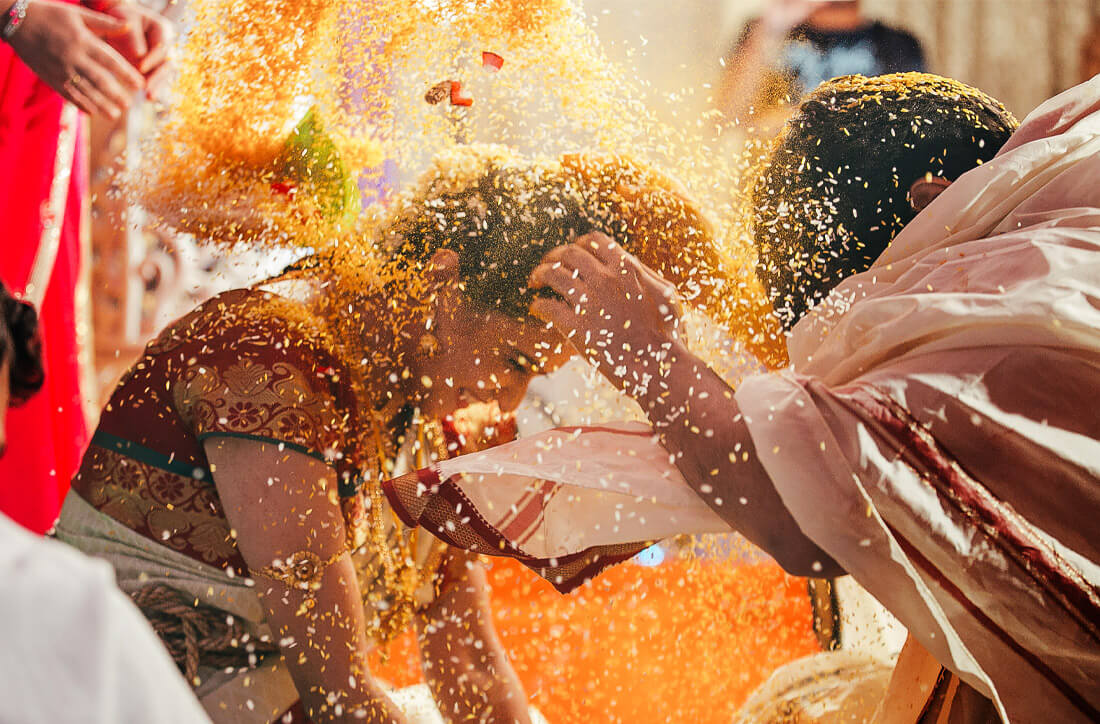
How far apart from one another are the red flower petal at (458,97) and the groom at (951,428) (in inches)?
8.3

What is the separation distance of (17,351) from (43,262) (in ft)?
1.17

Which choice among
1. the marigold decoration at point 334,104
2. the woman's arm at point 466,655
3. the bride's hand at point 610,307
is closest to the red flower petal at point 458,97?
the marigold decoration at point 334,104

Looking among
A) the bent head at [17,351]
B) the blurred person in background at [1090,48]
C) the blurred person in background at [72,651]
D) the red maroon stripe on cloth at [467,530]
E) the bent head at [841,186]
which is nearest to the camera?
the blurred person in background at [72,651]

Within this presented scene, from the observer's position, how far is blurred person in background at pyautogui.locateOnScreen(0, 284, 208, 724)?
1.27ft

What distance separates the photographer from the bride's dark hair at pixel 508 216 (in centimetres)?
98

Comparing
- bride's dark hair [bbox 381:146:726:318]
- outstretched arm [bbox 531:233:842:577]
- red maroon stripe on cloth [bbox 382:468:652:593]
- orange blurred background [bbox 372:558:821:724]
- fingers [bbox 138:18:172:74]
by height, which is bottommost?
orange blurred background [bbox 372:558:821:724]

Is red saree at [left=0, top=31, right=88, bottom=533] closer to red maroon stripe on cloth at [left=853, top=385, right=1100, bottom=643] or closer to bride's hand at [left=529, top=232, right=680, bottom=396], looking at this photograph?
bride's hand at [left=529, top=232, right=680, bottom=396]

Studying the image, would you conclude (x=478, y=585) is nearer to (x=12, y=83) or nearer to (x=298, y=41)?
(x=298, y=41)

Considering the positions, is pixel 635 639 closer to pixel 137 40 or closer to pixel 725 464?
pixel 725 464

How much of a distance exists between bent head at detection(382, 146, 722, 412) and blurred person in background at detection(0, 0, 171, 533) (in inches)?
14.2

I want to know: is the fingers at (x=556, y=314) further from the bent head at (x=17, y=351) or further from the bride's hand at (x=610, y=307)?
the bent head at (x=17, y=351)

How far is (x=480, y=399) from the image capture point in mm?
1004

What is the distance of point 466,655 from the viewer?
3.33ft

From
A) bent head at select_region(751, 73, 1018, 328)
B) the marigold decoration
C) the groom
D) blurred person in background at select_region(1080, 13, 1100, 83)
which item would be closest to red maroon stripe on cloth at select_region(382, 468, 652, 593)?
the groom
